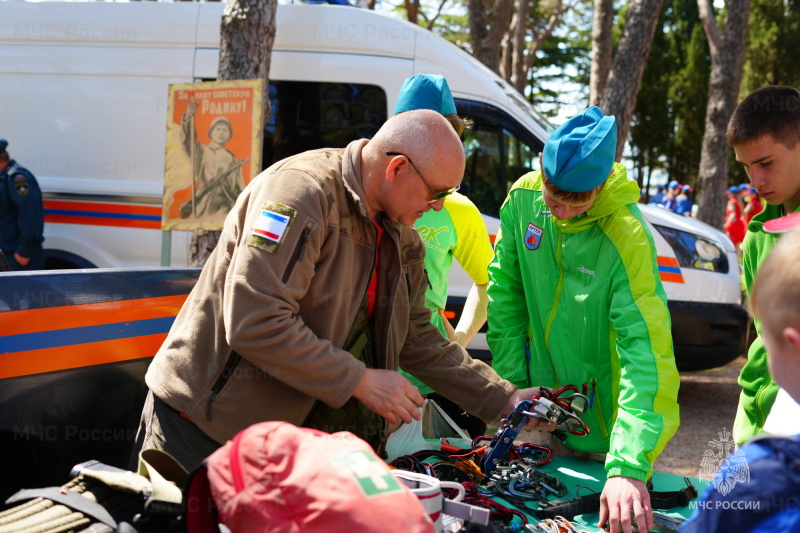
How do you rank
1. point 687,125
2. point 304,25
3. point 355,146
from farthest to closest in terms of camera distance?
point 687,125, point 304,25, point 355,146

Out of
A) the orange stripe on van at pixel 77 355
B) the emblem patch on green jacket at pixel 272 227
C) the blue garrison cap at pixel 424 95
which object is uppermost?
the blue garrison cap at pixel 424 95

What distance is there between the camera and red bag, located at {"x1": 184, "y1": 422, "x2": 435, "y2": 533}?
1.32m

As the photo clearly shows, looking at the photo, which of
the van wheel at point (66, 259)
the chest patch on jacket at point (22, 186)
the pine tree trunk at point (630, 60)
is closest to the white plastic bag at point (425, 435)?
the van wheel at point (66, 259)

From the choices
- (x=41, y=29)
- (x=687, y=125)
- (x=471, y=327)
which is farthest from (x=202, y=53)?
(x=687, y=125)

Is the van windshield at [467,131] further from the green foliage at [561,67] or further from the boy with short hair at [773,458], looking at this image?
the green foliage at [561,67]

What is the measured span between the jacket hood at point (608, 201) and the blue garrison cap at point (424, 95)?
0.77 m

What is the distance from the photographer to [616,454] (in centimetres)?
208

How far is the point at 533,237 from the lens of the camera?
270cm

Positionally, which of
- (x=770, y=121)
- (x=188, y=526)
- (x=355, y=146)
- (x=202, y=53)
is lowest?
(x=188, y=526)

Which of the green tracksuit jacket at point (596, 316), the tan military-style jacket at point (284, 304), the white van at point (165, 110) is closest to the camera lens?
the tan military-style jacket at point (284, 304)

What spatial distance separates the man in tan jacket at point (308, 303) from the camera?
1888mm

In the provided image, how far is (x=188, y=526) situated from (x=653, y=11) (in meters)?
9.44

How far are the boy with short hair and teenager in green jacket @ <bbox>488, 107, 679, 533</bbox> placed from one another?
2.43ft

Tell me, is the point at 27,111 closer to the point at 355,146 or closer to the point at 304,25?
the point at 304,25
